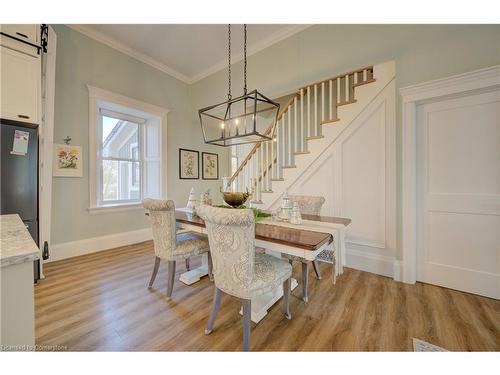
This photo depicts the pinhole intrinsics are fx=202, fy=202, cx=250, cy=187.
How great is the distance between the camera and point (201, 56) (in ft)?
12.1

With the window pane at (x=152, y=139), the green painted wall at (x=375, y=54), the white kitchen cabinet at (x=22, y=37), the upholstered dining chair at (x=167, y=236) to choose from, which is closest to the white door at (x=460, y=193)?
the green painted wall at (x=375, y=54)

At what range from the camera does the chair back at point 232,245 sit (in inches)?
48.3

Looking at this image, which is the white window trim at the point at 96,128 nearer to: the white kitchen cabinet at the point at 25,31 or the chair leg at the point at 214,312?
the white kitchen cabinet at the point at 25,31

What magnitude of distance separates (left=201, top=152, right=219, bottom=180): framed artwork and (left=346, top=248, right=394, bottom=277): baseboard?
3547 millimetres

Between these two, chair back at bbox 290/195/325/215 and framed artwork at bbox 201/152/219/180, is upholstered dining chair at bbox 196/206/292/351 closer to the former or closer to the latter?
chair back at bbox 290/195/325/215

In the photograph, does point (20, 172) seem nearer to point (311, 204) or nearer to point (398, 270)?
point (311, 204)

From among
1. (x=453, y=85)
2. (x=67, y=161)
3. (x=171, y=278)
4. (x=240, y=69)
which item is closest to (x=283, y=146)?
(x=240, y=69)

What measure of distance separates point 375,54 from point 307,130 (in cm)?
117

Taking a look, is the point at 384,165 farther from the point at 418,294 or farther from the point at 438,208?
the point at 418,294

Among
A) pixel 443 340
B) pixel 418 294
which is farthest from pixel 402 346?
pixel 418 294

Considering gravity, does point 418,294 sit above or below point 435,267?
below

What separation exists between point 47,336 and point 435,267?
3.53m

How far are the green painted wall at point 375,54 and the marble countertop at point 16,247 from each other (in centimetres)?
295
